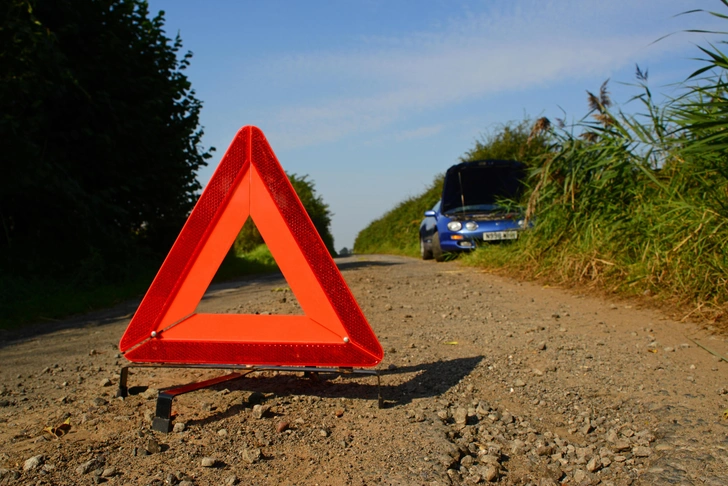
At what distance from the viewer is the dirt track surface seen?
7.34ft

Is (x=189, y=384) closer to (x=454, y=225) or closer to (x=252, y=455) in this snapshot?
(x=252, y=455)

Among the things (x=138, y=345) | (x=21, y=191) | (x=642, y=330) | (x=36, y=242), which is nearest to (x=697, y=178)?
(x=642, y=330)

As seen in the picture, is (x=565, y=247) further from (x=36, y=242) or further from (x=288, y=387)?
(x=36, y=242)

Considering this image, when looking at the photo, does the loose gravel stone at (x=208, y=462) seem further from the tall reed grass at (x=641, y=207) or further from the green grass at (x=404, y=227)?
the green grass at (x=404, y=227)

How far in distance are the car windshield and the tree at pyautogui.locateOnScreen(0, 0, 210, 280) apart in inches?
226

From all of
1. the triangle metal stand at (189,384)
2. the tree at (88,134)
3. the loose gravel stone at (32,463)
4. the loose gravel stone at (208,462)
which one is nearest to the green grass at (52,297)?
the tree at (88,134)

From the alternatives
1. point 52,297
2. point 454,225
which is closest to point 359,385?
point 52,297

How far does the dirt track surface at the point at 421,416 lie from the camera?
2.24m

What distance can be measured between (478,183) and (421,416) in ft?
33.7

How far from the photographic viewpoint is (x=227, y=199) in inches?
119

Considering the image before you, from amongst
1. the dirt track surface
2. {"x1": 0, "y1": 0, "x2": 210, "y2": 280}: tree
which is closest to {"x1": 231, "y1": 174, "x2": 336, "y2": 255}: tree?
{"x1": 0, "y1": 0, "x2": 210, "y2": 280}: tree

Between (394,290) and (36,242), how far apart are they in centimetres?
641

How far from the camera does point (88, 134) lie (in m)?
10.2

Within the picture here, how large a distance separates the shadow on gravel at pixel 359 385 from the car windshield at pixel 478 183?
A: 8809 millimetres
